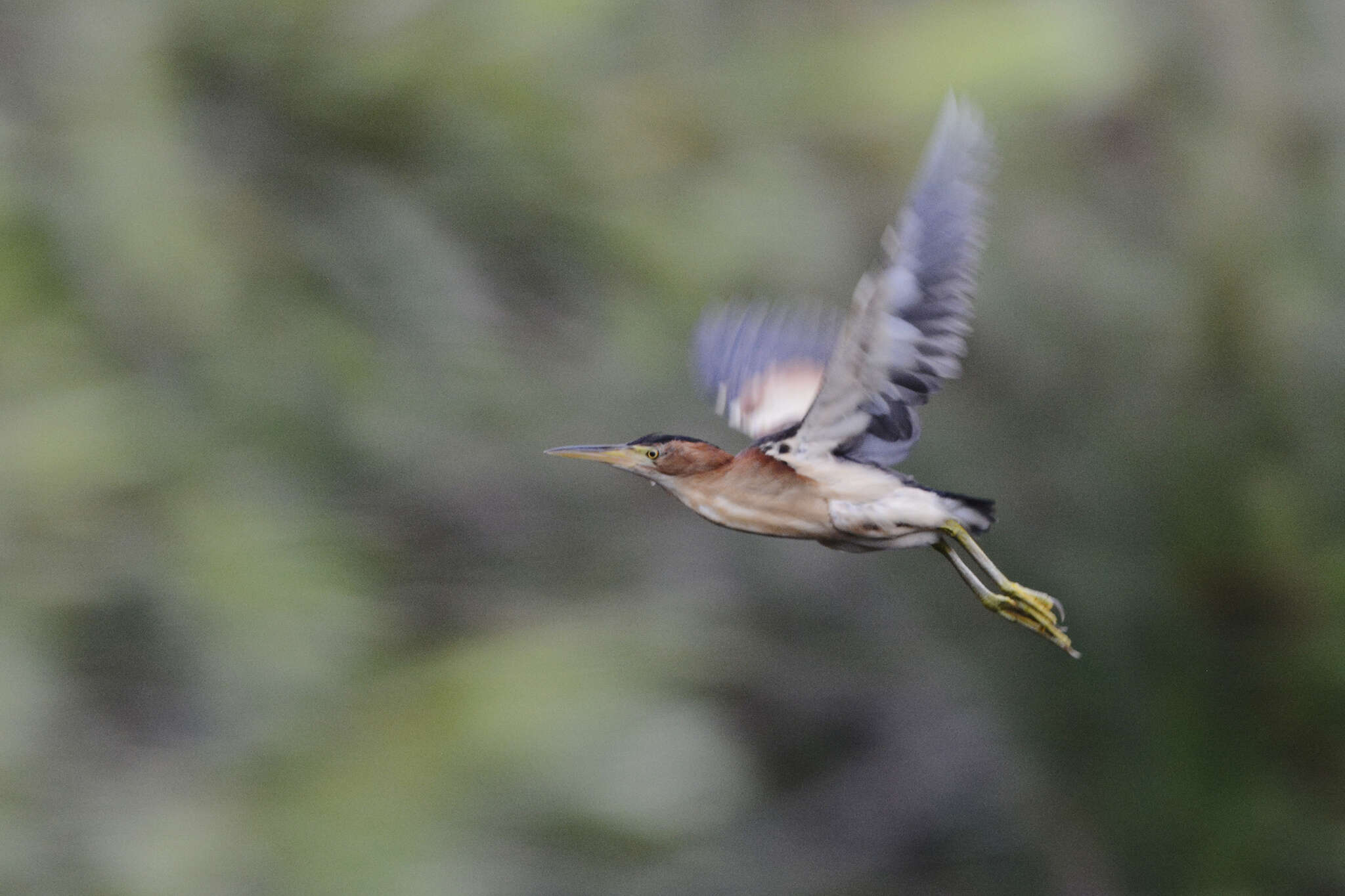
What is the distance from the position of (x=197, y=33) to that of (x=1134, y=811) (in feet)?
6.77

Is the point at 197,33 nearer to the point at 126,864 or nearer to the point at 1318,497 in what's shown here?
the point at 126,864

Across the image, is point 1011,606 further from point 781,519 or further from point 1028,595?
point 781,519

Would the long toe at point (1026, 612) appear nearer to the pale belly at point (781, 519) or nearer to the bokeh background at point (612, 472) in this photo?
the pale belly at point (781, 519)

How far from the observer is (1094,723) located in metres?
2.35

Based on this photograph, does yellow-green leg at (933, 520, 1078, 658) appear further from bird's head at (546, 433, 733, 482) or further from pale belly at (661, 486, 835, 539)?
bird's head at (546, 433, 733, 482)

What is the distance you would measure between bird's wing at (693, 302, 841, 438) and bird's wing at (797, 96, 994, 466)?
1.70 ft

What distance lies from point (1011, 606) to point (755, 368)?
507 millimetres

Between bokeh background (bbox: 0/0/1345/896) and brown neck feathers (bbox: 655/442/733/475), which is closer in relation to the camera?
brown neck feathers (bbox: 655/442/733/475)

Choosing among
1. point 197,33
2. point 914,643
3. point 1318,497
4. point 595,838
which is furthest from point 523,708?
point 197,33

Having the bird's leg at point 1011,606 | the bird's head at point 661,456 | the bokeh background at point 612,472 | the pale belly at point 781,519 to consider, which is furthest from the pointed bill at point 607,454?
the bokeh background at point 612,472

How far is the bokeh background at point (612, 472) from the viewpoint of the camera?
2270 millimetres

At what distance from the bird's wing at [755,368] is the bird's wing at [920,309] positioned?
0.52m

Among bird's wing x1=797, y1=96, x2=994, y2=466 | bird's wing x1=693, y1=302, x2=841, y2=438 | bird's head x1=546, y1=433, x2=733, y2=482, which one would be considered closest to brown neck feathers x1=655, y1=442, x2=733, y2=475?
bird's head x1=546, y1=433, x2=733, y2=482

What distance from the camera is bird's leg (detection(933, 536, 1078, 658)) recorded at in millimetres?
1260
